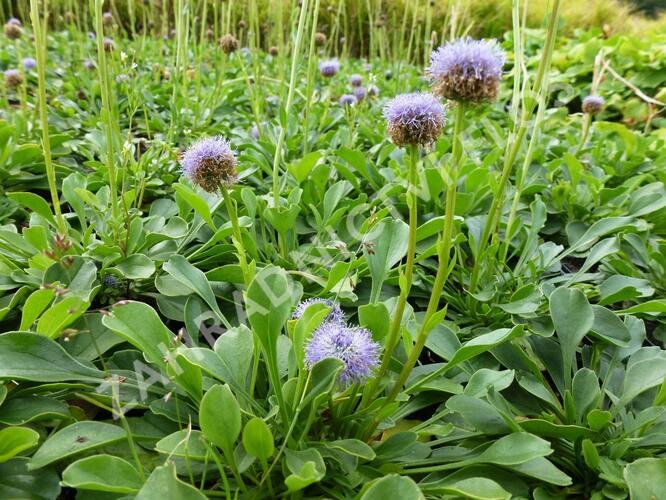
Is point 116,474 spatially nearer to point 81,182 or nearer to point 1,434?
point 1,434

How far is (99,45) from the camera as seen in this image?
1141mm

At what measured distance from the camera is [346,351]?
2.78 feet

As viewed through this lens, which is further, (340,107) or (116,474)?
(340,107)

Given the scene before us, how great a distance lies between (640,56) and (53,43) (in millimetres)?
5393

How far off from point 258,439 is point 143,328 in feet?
1.05

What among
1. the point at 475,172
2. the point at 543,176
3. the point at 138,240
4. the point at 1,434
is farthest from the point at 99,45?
the point at 543,176

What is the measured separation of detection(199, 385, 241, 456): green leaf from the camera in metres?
0.75

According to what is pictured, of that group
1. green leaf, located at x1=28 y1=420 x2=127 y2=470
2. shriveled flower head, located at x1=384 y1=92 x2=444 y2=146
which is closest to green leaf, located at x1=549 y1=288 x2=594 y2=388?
shriveled flower head, located at x1=384 y1=92 x2=444 y2=146

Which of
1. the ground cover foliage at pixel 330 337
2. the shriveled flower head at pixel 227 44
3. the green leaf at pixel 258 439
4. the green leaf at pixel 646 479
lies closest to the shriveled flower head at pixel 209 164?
the ground cover foliage at pixel 330 337

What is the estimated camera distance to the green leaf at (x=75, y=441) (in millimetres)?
796

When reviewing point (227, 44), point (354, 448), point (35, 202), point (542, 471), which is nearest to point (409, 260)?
point (354, 448)

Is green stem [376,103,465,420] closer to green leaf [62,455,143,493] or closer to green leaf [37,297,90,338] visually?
green leaf [62,455,143,493]

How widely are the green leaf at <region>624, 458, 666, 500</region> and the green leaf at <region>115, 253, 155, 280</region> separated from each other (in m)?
1.07

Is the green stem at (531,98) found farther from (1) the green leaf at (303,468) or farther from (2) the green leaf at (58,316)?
(2) the green leaf at (58,316)
